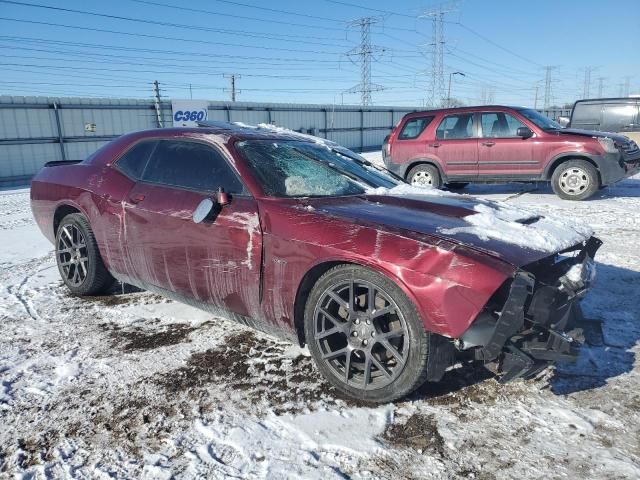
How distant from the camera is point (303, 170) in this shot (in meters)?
3.41

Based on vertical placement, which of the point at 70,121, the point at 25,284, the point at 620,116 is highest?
the point at 70,121

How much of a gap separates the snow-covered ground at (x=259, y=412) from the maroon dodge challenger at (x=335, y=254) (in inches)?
10.0

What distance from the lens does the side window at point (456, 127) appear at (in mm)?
9469

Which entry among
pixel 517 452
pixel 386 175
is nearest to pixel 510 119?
pixel 386 175

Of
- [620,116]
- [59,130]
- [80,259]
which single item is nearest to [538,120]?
[620,116]

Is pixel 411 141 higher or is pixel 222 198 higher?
pixel 411 141

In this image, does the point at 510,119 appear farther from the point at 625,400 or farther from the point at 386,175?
the point at 625,400

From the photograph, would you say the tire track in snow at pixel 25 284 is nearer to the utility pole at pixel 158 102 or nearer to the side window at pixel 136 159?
the side window at pixel 136 159

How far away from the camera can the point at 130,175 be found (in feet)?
12.7

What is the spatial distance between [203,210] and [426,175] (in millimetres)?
7581

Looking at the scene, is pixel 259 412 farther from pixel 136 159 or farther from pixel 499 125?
pixel 499 125

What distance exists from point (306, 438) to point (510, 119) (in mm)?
8297

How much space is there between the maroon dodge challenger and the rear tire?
19.5 feet

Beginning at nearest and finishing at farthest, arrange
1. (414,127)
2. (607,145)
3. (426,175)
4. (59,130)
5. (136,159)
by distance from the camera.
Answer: (136,159), (607,145), (426,175), (414,127), (59,130)
